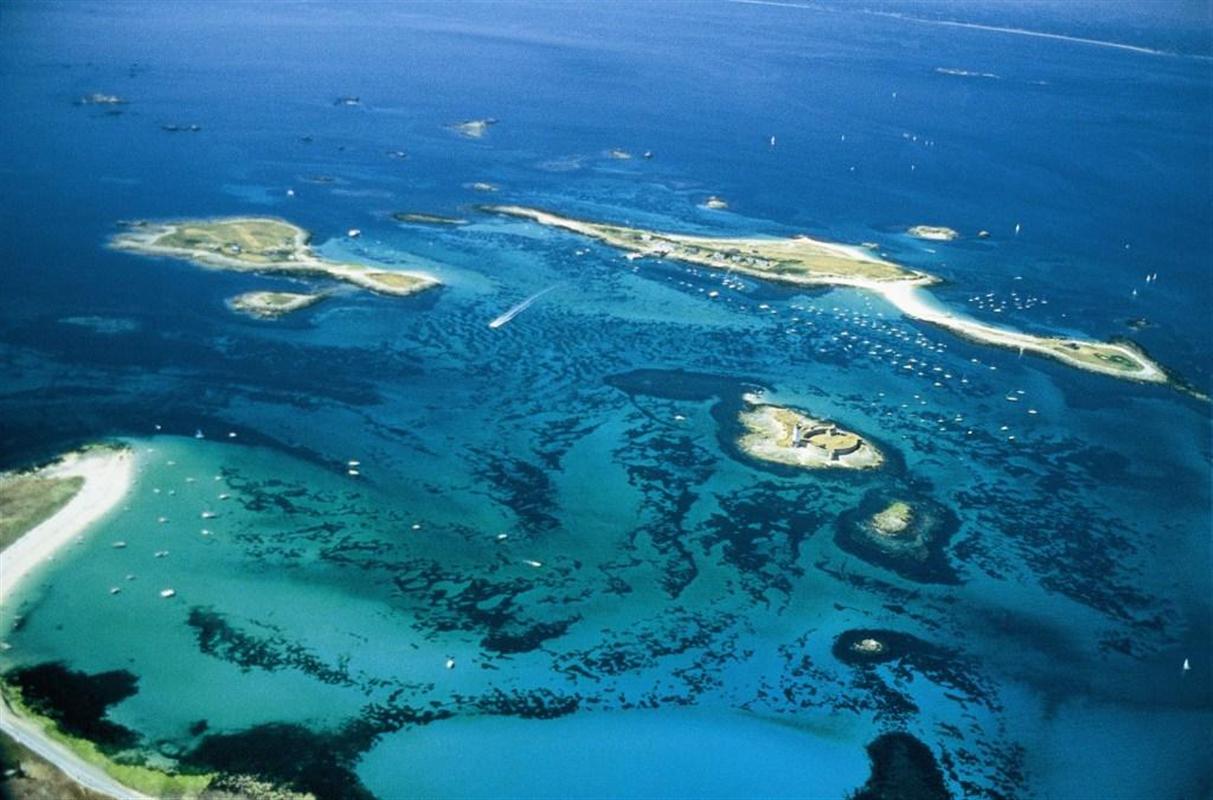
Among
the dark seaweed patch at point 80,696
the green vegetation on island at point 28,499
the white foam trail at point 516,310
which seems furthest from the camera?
the white foam trail at point 516,310

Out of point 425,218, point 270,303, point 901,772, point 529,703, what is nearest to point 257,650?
point 529,703

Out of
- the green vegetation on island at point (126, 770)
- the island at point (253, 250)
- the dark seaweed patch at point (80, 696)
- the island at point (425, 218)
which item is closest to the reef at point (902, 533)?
the green vegetation on island at point (126, 770)

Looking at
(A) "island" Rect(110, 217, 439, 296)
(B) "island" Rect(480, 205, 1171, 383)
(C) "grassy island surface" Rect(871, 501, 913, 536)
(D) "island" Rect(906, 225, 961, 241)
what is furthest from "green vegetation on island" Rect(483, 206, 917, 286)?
(C) "grassy island surface" Rect(871, 501, 913, 536)

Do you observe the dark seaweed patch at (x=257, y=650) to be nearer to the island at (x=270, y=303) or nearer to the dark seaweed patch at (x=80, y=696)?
the dark seaweed patch at (x=80, y=696)

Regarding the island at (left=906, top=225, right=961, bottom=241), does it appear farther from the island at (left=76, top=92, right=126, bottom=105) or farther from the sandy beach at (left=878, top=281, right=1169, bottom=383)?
the island at (left=76, top=92, right=126, bottom=105)

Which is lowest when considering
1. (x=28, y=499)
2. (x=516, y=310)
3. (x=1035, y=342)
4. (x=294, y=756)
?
(x=294, y=756)

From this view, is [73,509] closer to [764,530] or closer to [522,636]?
[522,636]
